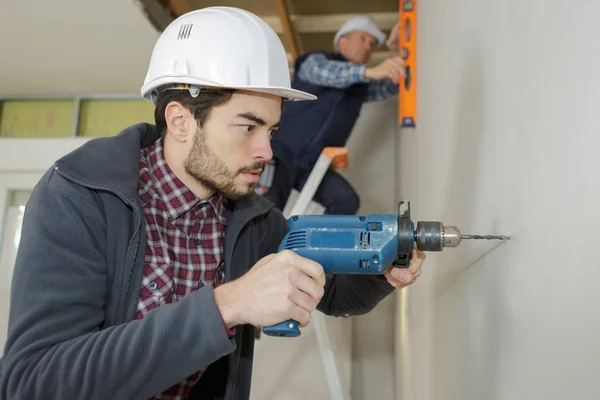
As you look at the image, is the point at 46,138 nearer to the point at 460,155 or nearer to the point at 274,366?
the point at 274,366

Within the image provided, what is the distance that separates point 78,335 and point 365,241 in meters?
0.48

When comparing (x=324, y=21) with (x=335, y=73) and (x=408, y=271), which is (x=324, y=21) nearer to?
(x=335, y=73)

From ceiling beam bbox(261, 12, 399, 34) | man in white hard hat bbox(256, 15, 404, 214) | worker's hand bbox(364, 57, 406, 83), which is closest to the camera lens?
worker's hand bbox(364, 57, 406, 83)

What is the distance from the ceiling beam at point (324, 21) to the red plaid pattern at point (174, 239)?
6.50ft

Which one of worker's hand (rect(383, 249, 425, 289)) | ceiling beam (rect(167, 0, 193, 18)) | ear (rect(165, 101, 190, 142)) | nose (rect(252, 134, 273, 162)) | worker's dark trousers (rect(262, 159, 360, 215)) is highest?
ceiling beam (rect(167, 0, 193, 18))

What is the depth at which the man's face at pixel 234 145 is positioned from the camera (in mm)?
1036

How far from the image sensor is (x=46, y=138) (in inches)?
129

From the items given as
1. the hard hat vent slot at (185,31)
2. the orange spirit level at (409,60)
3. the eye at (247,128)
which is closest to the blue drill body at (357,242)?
Answer: the eye at (247,128)

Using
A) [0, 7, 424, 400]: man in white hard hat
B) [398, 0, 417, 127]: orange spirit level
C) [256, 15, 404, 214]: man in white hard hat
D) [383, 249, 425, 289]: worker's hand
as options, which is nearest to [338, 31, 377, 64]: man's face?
[256, 15, 404, 214]: man in white hard hat

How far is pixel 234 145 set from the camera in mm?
1036

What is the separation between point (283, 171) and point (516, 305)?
155cm

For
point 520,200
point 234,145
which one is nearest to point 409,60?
point 234,145

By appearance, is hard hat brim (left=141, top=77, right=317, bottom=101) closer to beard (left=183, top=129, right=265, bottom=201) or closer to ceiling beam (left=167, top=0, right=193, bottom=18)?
beard (left=183, top=129, right=265, bottom=201)

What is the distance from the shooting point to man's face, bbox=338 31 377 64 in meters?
2.30
